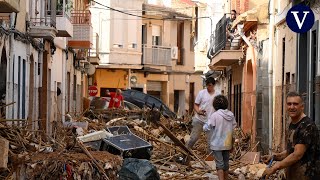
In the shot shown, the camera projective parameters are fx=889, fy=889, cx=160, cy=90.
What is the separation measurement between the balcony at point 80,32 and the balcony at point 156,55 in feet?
64.3

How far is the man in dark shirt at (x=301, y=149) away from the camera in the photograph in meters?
8.66

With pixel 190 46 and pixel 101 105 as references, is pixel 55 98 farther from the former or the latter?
pixel 190 46

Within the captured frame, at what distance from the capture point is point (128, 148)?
55.1 feet

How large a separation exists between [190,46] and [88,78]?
12.0m

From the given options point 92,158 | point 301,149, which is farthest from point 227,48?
point 301,149

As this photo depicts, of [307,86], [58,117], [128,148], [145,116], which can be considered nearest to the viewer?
[128,148]

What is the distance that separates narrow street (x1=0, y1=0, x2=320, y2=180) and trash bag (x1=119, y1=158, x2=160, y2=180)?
3cm

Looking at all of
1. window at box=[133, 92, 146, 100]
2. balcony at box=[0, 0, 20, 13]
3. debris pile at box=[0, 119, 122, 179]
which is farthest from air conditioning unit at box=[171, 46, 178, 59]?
balcony at box=[0, 0, 20, 13]

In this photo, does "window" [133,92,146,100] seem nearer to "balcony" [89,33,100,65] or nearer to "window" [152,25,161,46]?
"balcony" [89,33,100,65]

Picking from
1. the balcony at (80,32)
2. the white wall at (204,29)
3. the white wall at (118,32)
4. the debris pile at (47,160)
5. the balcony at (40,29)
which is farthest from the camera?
the white wall at (118,32)

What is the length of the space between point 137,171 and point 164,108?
75.5 feet

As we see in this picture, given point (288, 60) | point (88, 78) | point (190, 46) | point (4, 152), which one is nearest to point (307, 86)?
point (288, 60)

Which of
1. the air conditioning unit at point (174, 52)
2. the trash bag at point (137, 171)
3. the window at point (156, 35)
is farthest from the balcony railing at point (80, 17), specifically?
the window at point (156, 35)

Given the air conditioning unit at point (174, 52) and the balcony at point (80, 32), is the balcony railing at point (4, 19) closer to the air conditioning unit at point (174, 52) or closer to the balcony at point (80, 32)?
the balcony at point (80, 32)
